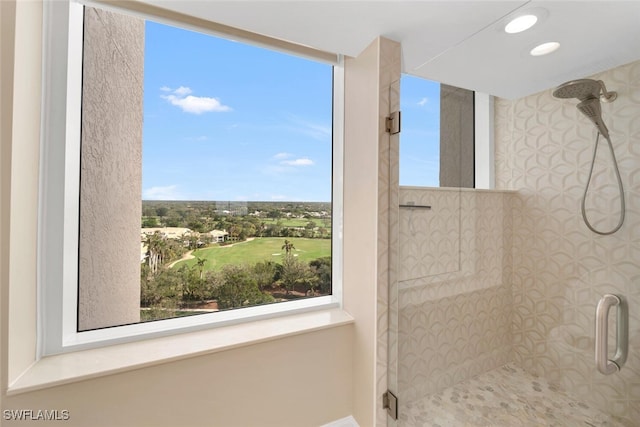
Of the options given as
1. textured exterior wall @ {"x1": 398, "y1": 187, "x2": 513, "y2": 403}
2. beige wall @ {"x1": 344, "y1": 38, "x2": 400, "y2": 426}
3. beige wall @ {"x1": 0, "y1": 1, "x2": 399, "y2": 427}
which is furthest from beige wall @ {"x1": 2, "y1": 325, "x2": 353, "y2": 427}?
textured exterior wall @ {"x1": 398, "y1": 187, "x2": 513, "y2": 403}

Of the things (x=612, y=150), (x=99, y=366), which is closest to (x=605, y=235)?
(x=612, y=150)

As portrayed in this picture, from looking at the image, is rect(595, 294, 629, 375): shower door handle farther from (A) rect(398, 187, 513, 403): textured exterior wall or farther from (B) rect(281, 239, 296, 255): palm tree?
(B) rect(281, 239, 296, 255): palm tree

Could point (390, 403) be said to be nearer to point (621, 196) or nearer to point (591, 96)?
point (621, 196)

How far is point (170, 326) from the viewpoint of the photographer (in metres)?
1.34

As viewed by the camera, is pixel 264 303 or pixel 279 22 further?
pixel 264 303

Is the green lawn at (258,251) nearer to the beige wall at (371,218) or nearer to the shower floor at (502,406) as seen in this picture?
the beige wall at (371,218)

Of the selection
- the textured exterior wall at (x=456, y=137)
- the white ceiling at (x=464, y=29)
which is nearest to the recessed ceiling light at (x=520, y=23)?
the white ceiling at (x=464, y=29)

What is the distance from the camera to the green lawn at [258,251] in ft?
4.85

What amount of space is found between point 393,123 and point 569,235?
3.85 ft

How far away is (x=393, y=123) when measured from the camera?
1362 mm

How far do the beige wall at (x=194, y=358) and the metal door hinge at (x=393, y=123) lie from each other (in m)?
0.07

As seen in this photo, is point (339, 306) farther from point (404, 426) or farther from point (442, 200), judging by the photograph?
point (442, 200)

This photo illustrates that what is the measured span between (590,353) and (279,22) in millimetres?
2338

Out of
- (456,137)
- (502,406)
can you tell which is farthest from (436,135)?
(502,406)
